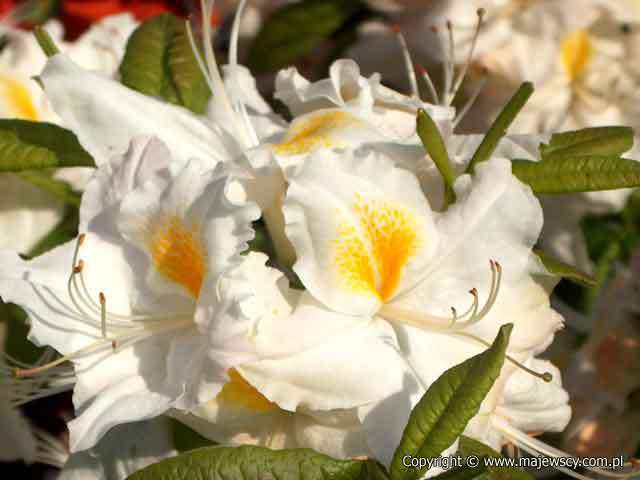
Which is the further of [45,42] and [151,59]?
[151,59]

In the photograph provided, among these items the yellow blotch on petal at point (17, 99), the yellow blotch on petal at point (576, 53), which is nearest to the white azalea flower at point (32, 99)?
the yellow blotch on petal at point (17, 99)

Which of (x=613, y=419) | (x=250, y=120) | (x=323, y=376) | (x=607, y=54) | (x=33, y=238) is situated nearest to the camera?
(x=323, y=376)

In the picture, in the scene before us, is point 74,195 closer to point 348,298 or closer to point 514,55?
point 348,298

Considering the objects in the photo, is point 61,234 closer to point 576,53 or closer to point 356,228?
point 356,228

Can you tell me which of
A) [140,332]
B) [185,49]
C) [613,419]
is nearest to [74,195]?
[185,49]

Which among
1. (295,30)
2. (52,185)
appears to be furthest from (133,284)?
(295,30)

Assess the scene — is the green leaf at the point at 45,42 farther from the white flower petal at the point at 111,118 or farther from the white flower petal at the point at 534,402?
the white flower petal at the point at 534,402
